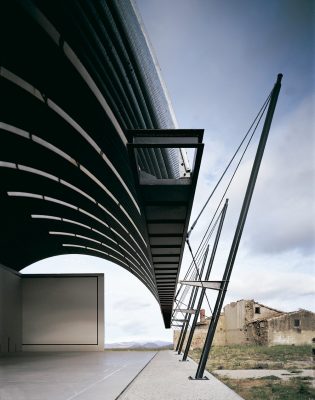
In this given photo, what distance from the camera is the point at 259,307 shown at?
57.5 metres

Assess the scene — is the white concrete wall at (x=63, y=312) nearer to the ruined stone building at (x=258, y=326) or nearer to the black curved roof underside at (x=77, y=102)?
Result: the ruined stone building at (x=258, y=326)

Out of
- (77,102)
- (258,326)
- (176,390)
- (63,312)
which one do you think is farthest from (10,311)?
(77,102)

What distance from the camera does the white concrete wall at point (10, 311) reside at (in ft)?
130

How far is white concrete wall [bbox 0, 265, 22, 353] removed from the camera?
39531mm

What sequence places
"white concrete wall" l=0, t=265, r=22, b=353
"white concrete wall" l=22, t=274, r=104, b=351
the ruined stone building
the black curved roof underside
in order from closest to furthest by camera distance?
the black curved roof underside, "white concrete wall" l=0, t=265, r=22, b=353, "white concrete wall" l=22, t=274, r=104, b=351, the ruined stone building

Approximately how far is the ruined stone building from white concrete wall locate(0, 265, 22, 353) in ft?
71.1

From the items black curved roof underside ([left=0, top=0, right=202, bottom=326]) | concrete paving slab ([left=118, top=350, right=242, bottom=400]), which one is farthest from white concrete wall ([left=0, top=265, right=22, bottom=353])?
concrete paving slab ([left=118, top=350, right=242, bottom=400])

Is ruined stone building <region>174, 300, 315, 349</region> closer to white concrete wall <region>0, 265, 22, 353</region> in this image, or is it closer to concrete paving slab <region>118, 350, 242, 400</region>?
white concrete wall <region>0, 265, 22, 353</region>

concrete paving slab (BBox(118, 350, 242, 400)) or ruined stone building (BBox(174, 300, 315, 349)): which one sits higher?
concrete paving slab (BBox(118, 350, 242, 400))

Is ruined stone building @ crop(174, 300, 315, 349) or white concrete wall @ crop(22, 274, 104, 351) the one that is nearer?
white concrete wall @ crop(22, 274, 104, 351)

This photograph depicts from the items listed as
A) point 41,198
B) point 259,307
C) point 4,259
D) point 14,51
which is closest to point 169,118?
point 14,51

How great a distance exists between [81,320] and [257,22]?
37.1 metres

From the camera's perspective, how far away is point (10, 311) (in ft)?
135

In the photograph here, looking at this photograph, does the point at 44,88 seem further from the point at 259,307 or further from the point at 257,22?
the point at 259,307
